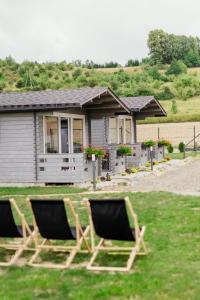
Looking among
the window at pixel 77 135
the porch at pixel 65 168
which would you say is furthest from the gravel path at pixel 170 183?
the window at pixel 77 135

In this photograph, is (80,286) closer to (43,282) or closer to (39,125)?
(43,282)

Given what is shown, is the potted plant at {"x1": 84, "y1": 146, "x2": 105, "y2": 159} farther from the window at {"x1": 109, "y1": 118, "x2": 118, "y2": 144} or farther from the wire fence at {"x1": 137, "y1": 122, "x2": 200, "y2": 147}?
the wire fence at {"x1": 137, "y1": 122, "x2": 200, "y2": 147}

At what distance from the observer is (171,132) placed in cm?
4281

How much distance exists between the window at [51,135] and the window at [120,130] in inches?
199

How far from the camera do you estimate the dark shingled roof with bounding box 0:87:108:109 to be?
1695 cm

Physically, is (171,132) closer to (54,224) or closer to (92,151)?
(92,151)

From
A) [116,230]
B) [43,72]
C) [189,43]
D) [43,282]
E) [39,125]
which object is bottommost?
[43,282]

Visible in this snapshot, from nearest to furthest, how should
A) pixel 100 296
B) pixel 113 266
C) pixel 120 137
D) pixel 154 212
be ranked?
pixel 100 296, pixel 113 266, pixel 154 212, pixel 120 137

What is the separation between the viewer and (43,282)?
637 cm

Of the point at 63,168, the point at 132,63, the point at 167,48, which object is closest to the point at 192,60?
the point at 167,48

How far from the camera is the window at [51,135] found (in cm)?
1788

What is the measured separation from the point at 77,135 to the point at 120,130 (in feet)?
17.2

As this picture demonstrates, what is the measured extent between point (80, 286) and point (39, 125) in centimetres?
1173

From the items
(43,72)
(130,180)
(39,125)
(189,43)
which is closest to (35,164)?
(39,125)
